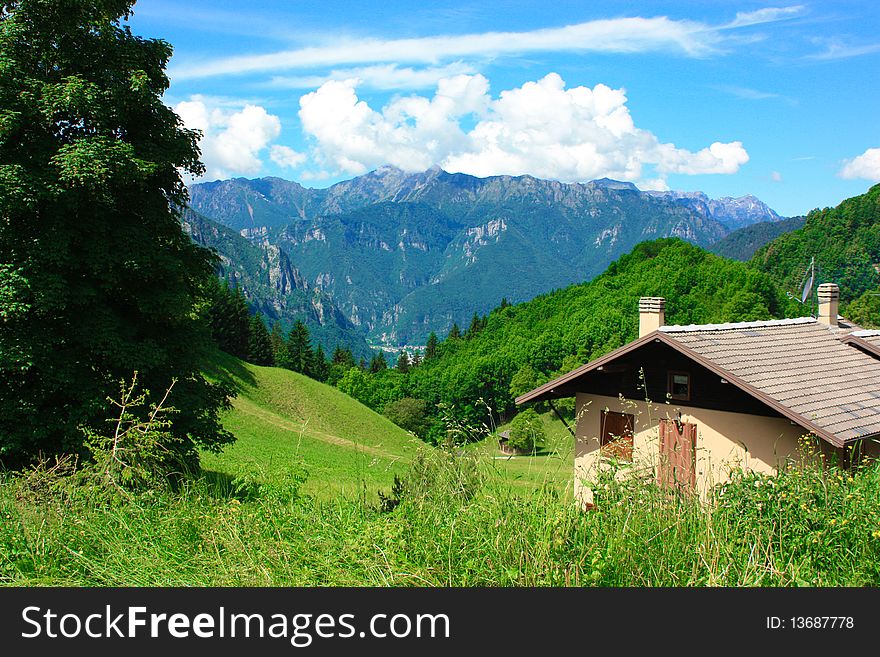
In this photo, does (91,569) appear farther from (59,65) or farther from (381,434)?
(381,434)

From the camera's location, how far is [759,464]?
46.8 feet

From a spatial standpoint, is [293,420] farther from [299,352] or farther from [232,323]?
[299,352]

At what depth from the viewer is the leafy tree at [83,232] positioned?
12266mm

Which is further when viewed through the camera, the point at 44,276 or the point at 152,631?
the point at 44,276

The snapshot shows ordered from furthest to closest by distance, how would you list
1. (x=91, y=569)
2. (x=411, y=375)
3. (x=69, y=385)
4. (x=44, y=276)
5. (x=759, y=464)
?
(x=411, y=375) → (x=759, y=464) → (x=69, y=385) → (x=44, y=276) → (x=91, y=569)

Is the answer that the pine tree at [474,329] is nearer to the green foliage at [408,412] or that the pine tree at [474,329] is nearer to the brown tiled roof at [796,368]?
the green foliage at [408,412]

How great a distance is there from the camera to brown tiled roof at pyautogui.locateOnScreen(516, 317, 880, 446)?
13.4 meters

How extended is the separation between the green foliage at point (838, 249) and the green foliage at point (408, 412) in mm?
66699

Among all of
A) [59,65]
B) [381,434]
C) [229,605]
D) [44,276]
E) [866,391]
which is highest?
[59,65]

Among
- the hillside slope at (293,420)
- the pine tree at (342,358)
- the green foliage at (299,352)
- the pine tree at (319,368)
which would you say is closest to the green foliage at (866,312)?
the hillside slope at (293,420)

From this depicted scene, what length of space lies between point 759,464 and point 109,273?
14.2 metres

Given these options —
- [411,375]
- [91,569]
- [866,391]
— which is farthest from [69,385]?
[411,375]

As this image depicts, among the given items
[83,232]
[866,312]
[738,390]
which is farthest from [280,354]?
[738,390]

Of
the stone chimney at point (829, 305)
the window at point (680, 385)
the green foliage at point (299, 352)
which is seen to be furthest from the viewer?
the green foliage at point (299, 352)
